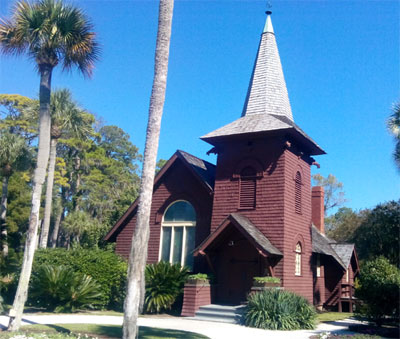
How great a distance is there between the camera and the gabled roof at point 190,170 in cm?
2080

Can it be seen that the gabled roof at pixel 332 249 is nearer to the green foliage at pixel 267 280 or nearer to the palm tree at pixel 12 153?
the green foliage at pixel 267 280

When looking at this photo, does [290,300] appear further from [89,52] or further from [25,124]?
[25,124]

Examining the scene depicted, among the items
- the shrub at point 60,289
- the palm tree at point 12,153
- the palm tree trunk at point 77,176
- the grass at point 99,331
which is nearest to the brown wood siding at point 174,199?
the shrub at point 60,289

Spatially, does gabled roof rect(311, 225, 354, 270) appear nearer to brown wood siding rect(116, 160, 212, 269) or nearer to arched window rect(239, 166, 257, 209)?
arched window rect(239, 166, 257, 209)

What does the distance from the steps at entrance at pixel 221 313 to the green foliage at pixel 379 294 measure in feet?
14.2

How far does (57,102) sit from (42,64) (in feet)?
32.5

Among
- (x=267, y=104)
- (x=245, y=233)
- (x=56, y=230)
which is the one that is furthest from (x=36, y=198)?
(x=56, y=230)

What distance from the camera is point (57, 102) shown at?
22703 mm

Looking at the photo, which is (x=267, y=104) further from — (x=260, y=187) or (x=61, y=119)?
(x=61, y=119)

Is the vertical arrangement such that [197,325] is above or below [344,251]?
below

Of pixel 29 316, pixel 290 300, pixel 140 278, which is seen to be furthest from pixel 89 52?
pixel 290 300

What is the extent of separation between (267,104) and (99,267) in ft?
35.6

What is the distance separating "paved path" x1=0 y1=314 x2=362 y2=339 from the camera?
1273cm

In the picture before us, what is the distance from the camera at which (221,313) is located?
1659cm
